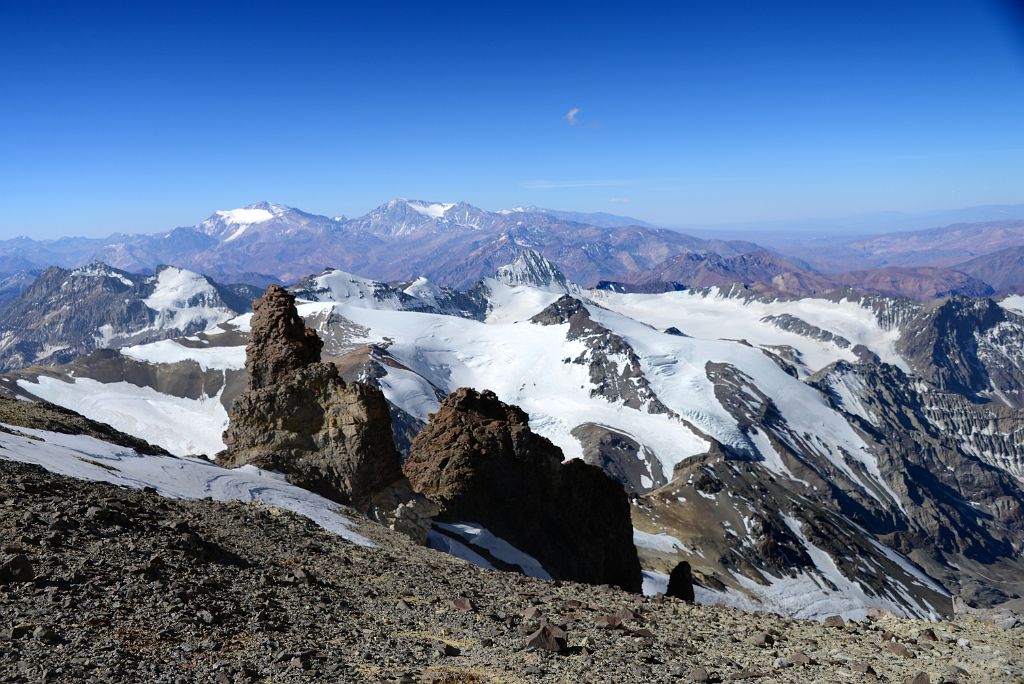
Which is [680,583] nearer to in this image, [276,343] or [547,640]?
[276,343]

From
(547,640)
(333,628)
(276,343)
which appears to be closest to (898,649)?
(547,640)

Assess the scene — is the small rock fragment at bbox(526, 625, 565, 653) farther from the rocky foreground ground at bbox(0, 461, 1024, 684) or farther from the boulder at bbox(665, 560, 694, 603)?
the boulder at bbox(665, 560, 694, 603)

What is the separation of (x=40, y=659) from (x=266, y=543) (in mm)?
9932

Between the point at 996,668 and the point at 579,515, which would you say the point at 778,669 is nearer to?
the point at 996,668

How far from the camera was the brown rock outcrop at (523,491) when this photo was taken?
1631 inches

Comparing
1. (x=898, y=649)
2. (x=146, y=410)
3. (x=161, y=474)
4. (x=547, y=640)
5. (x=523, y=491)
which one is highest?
(x=547, y=640)

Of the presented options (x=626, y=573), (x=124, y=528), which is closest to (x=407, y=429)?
(x=626, y=573)

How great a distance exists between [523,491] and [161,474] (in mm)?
23392

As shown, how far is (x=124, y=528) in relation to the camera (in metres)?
16.3

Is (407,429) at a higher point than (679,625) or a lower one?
lower

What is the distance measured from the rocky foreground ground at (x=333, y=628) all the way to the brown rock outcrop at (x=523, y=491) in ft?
73.8

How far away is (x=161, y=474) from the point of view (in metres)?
27.0

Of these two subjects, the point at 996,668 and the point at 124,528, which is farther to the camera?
the point at 124,528

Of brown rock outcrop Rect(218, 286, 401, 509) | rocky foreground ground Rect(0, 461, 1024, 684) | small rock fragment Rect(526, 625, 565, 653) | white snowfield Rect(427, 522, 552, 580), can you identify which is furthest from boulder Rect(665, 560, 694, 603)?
small rock fragment Rect(526, 625, 565, 653)
